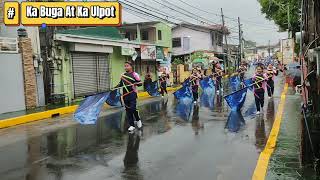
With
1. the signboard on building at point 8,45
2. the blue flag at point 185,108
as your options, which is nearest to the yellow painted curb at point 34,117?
the signboard on building at point 8,45

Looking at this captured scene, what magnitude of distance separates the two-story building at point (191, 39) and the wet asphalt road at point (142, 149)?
41.5m

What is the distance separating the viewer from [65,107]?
2077 cm

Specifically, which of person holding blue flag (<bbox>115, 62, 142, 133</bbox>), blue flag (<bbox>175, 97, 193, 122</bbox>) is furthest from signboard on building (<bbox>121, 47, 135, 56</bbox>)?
person holding blue flag (<bbox>115, 62, 142, 133</bbox>)

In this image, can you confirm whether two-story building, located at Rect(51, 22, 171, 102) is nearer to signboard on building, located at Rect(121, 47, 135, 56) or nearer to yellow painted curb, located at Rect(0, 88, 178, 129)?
signboard on building, located at Rect(121, 47, 135, 56)

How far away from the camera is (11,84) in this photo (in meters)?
20.3

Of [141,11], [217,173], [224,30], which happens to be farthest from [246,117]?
[224,30]

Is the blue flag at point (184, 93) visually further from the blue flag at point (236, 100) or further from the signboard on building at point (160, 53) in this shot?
the signboard on building at point (160, 53)

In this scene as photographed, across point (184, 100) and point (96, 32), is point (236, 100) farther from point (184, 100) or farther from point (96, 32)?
point (96, 32)

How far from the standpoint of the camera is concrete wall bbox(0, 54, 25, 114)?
19844 millimetres

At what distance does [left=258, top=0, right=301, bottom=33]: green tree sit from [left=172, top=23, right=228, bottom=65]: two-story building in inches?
440

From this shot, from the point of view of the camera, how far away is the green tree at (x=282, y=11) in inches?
1633

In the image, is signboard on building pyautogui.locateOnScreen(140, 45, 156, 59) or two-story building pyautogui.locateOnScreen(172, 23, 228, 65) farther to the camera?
two-story building pyautogui.locateOnScreen(172, 23, 228, 65)

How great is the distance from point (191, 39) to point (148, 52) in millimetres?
24772

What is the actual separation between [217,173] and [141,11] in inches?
850
